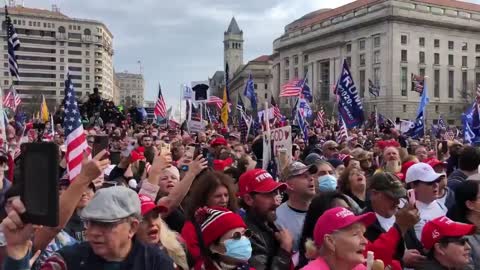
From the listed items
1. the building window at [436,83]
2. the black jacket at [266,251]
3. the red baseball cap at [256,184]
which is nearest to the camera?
the black jacket at [266,251]

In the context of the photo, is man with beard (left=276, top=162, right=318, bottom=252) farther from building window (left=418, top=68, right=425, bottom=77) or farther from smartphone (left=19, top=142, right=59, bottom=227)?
building window (left=418, top=68, right=425, bottom=77)

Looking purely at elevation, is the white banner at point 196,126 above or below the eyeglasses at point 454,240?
above

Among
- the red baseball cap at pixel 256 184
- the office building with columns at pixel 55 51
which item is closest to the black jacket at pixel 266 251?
the red baseball cap at pixel 256 184

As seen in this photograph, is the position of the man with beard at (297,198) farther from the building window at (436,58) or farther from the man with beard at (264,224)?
the building window at (436,58)

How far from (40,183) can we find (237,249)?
4.85ft

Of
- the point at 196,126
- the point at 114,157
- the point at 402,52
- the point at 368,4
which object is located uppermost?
the point at 368,4

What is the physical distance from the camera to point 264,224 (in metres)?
4.39

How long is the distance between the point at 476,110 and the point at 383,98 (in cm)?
6796

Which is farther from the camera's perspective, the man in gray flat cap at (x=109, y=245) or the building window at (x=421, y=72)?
the building window at (x=421, y=72)

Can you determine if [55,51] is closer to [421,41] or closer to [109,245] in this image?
[421,41]

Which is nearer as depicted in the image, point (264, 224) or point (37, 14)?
point (264, 224)

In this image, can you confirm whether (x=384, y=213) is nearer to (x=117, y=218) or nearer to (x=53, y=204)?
(x=117, y=218)

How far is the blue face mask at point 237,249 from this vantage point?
3527mm

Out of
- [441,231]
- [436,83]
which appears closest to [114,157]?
[441,231]
